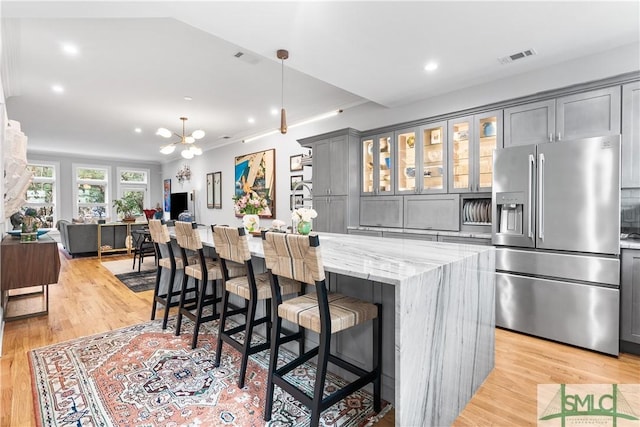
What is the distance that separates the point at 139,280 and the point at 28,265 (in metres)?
1.79

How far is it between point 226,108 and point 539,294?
484 centimetres

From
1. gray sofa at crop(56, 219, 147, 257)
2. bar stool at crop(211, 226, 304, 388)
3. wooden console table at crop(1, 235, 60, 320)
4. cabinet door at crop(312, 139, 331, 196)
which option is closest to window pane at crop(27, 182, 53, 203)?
gray sofa at crop(56, 219, 147, 257)

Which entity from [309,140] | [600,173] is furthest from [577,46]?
[309,140]

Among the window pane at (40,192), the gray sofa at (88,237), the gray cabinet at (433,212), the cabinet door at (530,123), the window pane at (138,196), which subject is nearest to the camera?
the cabinet door at (530,123)

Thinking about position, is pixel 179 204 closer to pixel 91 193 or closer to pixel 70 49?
pixel 91 193

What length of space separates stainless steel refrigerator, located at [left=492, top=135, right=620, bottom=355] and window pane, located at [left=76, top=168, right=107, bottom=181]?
1107 cm

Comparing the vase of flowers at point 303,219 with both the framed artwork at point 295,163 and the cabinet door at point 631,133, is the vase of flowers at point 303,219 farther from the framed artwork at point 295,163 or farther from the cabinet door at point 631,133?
the framed artwork at point 295,163

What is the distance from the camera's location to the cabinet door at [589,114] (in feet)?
8.77

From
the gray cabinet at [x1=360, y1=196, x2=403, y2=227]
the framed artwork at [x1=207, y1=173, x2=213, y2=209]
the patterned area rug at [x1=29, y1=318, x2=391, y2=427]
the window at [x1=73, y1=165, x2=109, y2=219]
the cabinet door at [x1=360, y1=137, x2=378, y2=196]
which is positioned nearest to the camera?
the patterned area rug at [x1=29, y1=318, x2=391, y2=427]

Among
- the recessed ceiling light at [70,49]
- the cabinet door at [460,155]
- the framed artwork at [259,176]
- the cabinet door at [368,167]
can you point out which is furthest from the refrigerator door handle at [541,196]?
the recessed ceiling light at [70,49]

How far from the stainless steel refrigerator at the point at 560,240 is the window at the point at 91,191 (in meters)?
10.6

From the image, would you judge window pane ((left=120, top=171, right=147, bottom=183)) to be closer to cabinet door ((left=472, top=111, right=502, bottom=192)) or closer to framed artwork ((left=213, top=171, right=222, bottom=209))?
framed artwork ((left=213, top=171, right=222, bottom=209))

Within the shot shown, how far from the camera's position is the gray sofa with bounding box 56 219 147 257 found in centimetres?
707

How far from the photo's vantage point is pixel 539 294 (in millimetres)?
2852
